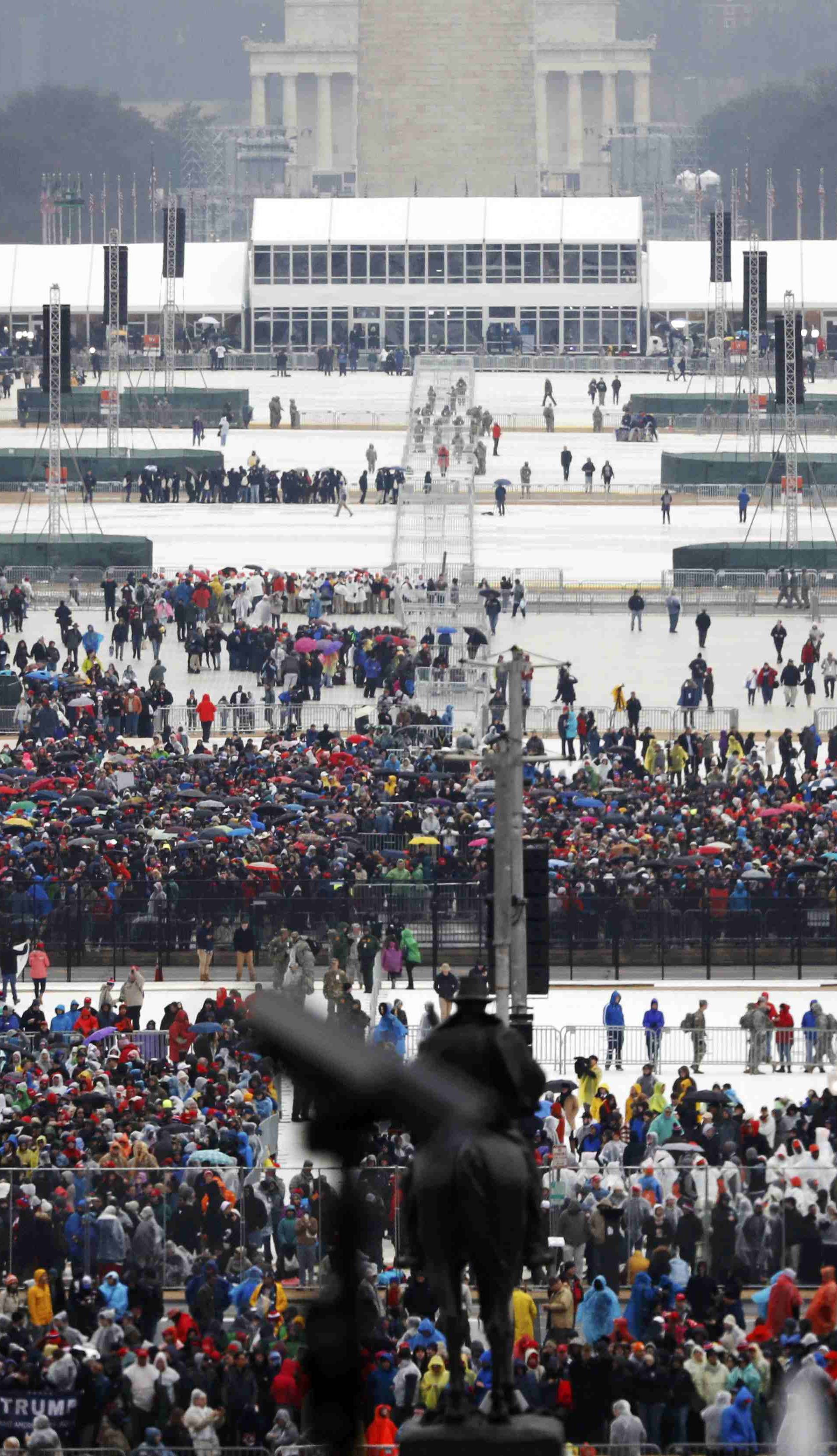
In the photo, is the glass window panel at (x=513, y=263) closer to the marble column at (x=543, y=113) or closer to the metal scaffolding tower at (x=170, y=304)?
the metal scaffolding tower at (x=170, y=304)

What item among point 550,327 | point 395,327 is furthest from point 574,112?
point 550,327

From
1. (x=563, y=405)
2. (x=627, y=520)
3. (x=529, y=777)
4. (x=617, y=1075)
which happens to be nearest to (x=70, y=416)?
(x=563, y=405)

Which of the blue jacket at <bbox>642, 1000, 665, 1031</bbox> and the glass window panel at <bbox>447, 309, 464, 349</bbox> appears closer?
the blue jacket at <bbox>642, 1000, 665, 1031</bbox>

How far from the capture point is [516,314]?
106 m

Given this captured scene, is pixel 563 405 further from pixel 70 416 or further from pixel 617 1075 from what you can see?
pixel 617 1075

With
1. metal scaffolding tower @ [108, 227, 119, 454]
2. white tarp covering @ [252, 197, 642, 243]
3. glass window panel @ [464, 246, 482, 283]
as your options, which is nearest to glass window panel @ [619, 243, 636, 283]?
white tarp covering @ [252, 197, 642, 243]

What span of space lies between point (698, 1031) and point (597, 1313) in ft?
33.4

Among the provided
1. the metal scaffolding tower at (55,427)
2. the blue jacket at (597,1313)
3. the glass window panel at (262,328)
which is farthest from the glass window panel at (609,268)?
the blue jacket at (597,1313)

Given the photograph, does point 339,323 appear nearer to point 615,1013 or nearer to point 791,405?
point 791,405

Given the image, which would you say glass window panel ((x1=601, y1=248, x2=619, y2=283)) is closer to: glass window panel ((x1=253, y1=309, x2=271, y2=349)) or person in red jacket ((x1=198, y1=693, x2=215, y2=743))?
glass window panel ((x1=253, y1=309, x2=271, y2=349))

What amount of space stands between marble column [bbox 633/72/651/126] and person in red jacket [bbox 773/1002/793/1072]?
17298 cm

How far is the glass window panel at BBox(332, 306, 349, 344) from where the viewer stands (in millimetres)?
106438

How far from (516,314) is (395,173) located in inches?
1242

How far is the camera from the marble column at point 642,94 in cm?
19712
